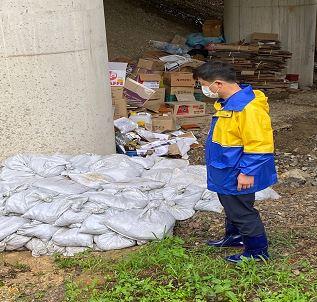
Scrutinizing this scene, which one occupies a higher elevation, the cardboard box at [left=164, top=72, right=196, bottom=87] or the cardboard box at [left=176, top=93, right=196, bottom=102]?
the cardboard box at [left=164, top=72, right=196, bottom=87]

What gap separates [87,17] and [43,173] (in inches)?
70.9

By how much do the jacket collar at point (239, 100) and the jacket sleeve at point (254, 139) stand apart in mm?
44

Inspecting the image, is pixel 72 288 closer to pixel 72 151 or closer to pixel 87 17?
pixel 72 151

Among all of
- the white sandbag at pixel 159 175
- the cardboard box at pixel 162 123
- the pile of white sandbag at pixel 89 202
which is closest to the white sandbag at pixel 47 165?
the pile of white sandbag at pixel 89 202

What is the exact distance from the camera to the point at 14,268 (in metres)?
4.04

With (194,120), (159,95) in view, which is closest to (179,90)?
(159,95)

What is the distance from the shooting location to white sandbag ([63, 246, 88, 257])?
165 inches

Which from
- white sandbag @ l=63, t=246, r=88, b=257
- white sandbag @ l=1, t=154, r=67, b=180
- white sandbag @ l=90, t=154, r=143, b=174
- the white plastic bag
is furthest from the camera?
the white plastic bag

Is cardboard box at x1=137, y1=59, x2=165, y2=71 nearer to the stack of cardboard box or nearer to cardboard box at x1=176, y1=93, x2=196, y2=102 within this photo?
cardboard box at x1=176, y1=93, x2=196, y2=102

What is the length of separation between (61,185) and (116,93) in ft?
10.7

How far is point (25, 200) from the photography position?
450 centimetres

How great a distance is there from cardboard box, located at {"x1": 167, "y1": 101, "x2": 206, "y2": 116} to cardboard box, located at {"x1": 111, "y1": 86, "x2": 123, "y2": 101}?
1115mm

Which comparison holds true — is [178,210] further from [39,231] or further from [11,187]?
[11,187]

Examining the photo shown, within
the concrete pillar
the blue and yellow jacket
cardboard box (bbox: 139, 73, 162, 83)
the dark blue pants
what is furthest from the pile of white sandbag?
cardboard box (bbox: 139, 73, 162, 83)
